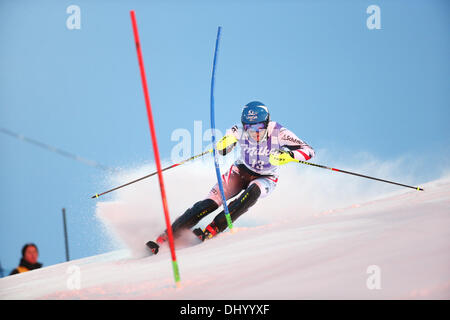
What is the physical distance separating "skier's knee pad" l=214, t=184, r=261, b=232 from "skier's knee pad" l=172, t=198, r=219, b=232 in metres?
0.15

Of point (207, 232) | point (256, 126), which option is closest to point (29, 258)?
point (207, 232)

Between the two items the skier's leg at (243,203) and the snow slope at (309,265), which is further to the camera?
the skier's leg at (243,203)

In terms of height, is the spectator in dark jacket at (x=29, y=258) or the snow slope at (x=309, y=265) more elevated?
the spectator in dark jacket at (x=29, y=258)

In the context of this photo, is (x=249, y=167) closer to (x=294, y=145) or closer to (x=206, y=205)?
(x=294, y=145)

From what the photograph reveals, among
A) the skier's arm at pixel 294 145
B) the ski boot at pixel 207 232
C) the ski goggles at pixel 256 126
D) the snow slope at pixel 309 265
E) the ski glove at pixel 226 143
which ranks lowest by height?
the snow slope at pixel 309 265

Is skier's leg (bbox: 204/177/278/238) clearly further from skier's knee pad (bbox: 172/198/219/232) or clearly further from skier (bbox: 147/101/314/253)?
skier's knee pad (bbox: 172/198/219/232)

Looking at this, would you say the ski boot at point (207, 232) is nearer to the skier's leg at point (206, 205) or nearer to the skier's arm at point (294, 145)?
the skier's leg at point (206, 205)

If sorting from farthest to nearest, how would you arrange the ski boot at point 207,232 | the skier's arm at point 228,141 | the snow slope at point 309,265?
the skier's arm at point 228,141
the ski boot at point 207,232
the snow slope at point 309,265

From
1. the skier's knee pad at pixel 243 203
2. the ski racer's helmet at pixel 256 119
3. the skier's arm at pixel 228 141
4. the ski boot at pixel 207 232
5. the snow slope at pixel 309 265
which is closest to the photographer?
the snow slope at pixel 309 265

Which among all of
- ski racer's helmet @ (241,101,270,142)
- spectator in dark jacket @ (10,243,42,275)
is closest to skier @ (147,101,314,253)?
ski racer's helmet @ (241,101,270,142)

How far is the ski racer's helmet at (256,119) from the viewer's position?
406cm

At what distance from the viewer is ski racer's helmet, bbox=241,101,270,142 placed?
4059mm

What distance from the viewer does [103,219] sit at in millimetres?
4293

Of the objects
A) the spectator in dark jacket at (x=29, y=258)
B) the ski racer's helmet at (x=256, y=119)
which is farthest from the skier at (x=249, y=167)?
the spectator in dark jacket at (x=29, y=258)
